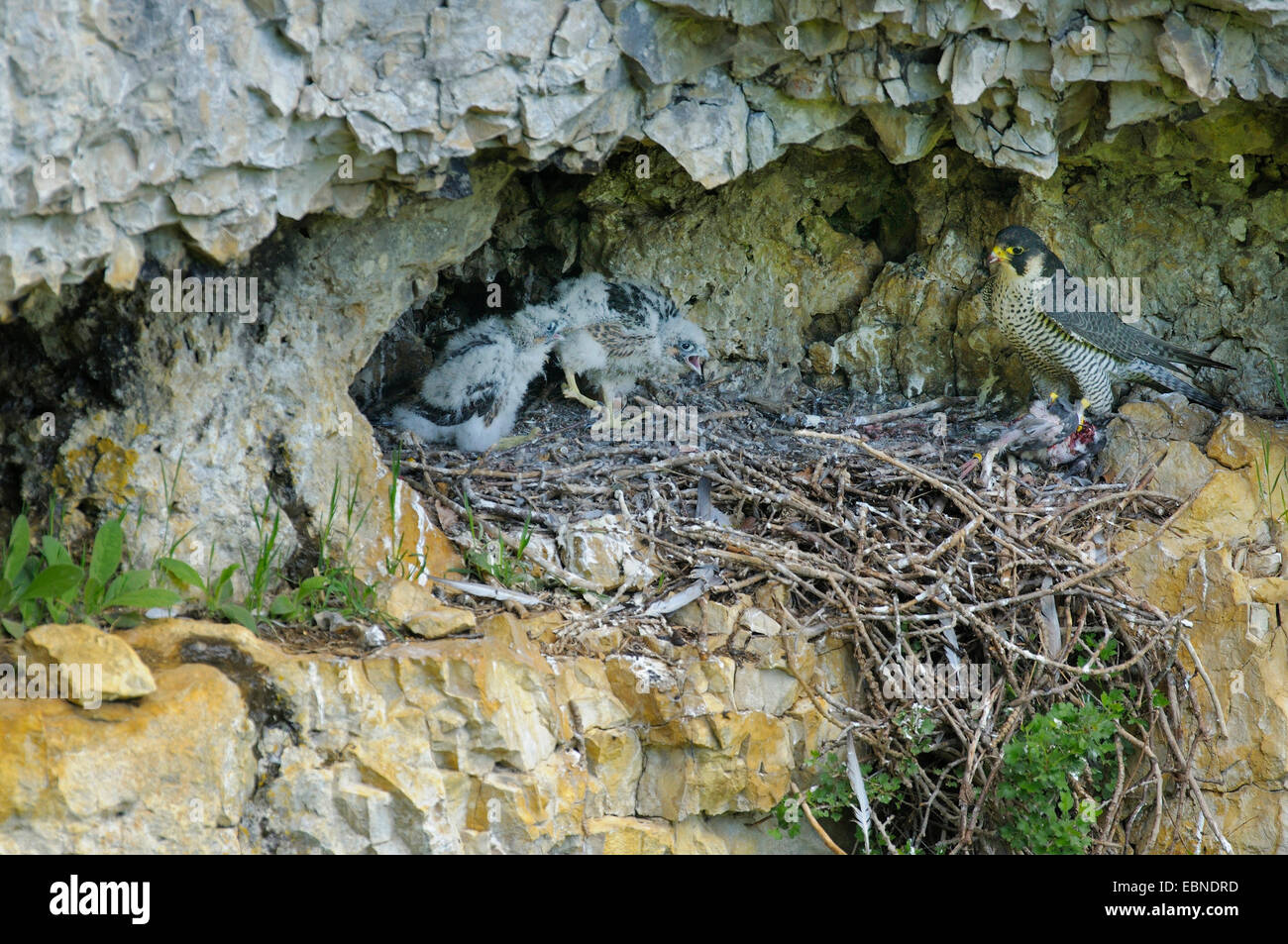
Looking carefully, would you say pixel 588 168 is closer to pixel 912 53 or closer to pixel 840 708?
pixel 912 53

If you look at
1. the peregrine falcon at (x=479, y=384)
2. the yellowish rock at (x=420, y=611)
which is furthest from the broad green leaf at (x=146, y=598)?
the peregrine falcon at (x=479, y=384)

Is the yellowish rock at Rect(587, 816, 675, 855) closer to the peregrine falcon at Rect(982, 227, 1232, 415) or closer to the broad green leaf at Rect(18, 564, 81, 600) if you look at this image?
the broad green leaf at Rect(18, 564, 81, 600)

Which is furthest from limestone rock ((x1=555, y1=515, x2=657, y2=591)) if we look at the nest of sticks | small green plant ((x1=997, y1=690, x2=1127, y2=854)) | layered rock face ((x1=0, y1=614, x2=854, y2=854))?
small green plant ((x1=997, y1=690, x2=1127, y2=854))

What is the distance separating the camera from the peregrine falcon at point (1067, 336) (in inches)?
230

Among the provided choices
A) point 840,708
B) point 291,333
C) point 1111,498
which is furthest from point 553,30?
point 1111,498

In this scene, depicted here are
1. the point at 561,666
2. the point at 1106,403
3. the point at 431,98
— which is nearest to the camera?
the point at 431,98

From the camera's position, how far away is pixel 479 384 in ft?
18.9

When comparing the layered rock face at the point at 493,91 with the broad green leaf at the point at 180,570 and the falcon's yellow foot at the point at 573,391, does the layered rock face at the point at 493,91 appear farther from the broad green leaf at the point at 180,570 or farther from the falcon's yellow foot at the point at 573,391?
the falcon's yellow foot at the point at 573,391

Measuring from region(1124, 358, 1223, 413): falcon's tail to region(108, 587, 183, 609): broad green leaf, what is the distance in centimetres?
462

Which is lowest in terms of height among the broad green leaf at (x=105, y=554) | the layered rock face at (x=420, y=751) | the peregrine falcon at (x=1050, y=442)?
the layered rock face at (x=420, y=751)

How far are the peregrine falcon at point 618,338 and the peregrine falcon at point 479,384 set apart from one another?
0.58 ft

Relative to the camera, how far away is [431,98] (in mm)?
4008

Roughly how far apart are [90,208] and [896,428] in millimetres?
3999

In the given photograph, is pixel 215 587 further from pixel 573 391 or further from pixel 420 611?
pixel 573 391
